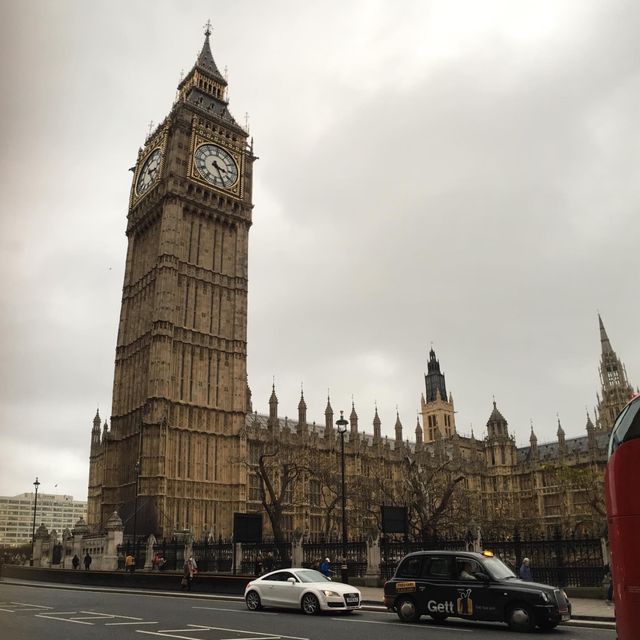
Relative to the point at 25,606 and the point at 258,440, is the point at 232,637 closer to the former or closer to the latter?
the point at 25,606

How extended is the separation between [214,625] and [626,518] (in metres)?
9.10

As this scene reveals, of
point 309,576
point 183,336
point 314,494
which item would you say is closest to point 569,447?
point 314,494

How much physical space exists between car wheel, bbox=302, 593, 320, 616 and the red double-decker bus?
372 inches

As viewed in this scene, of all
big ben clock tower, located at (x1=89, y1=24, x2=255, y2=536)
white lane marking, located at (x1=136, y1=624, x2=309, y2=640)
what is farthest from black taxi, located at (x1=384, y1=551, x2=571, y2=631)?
big ben clock tower, located at (x1=89, y1=24, x2=255, y2=536)

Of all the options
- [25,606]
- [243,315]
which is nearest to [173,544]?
[25,606]

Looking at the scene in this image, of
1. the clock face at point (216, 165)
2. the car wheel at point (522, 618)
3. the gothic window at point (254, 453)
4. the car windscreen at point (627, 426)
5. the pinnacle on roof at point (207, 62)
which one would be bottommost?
the car wheel at point (522, 618)

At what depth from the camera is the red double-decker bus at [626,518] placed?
21.4 ft

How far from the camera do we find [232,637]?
10.7 m

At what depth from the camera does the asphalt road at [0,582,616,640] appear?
429 inches

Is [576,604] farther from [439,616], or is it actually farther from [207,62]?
[207,62]

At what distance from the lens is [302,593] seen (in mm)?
15242

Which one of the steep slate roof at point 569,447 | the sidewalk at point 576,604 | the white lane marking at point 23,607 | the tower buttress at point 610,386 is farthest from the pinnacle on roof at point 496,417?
the white lane marking at point 23,607

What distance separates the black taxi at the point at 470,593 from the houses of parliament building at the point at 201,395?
29.6m

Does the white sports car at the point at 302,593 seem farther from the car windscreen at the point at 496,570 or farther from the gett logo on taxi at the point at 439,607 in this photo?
the car windscreen at the point at 496,570
